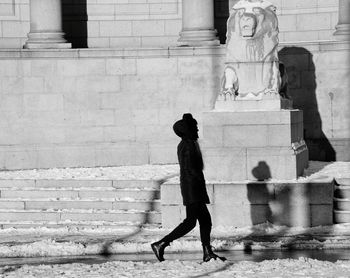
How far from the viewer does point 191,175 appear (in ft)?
53.8

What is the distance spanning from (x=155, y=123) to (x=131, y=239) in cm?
882

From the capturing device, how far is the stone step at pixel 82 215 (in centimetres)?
2111

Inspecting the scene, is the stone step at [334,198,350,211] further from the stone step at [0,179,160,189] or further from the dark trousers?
the dark trousers

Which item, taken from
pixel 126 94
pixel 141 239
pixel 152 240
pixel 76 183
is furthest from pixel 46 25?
pixel 152 240

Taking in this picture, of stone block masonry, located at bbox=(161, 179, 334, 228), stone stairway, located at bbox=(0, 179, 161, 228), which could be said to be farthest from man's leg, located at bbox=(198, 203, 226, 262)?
stone stairway, located at bbox=(0, 179, 161, 228)

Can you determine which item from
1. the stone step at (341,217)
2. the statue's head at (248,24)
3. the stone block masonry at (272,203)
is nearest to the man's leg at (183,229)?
the stone block masonry at (272,203)

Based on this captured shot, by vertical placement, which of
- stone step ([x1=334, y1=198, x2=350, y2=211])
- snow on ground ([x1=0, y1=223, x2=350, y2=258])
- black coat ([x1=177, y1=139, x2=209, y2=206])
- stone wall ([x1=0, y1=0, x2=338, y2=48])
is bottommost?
snow on ground ([x1=0, y1=223, x2=350, y2=258])

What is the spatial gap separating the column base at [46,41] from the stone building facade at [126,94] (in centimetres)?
2

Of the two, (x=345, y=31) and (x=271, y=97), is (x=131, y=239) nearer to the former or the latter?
(x=271, y=97)

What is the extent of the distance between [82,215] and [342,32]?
942cm

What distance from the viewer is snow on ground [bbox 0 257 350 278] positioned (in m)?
15.2

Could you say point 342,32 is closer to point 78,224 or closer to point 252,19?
point 252,19

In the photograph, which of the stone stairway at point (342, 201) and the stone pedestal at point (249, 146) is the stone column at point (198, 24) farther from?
the stone stairway at point (342, 201)

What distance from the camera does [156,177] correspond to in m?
23.4
